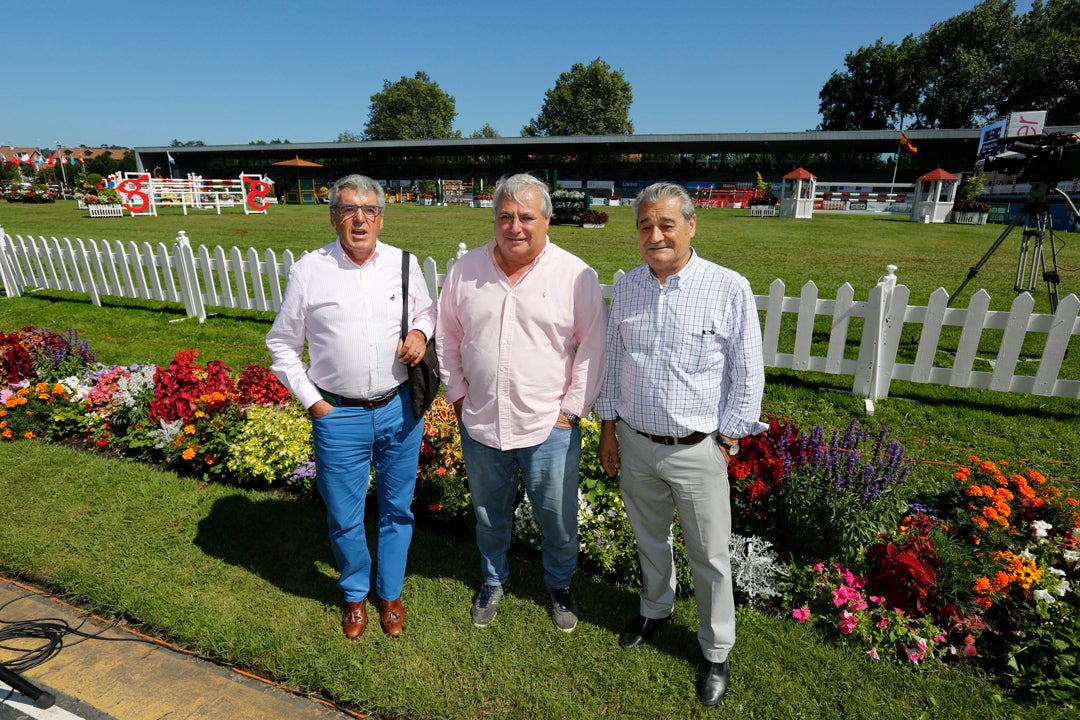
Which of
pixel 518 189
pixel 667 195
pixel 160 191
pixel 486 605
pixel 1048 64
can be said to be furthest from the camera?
pixel 1048 64

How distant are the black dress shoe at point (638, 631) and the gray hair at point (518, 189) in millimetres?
1900

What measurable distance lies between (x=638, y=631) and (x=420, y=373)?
5.11 ft

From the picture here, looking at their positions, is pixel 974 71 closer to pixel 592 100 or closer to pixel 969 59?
pixel 969 59

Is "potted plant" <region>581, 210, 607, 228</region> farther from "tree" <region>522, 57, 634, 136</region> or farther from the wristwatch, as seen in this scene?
"tree" <region>522, 57, 634, 136</region>

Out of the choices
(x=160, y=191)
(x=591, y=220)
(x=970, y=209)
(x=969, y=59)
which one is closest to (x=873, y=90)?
(x=969, y=59)

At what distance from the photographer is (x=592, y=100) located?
229ft

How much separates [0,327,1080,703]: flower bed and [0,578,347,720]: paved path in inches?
50.1

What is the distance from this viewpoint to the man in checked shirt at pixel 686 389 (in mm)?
2029

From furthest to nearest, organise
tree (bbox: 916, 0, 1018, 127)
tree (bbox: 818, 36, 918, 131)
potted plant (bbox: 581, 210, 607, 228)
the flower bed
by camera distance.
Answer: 1. tree (bbox: 818, 36, 918, 131)
2. tree (bbox: 916, 0, 1018, 127)
3. potted plant (bbox: 581, 210, 607, 228)
4. the flower bed

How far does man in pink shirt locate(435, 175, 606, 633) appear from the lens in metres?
2.18

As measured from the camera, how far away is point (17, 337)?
5027mm

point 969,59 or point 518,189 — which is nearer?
point 518,189

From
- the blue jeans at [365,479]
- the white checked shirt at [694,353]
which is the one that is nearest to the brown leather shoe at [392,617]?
the blue jeans at [365,479]

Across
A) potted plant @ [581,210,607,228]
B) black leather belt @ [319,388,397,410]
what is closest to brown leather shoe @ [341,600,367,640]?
black leather belt @ [319,388,397,410]
